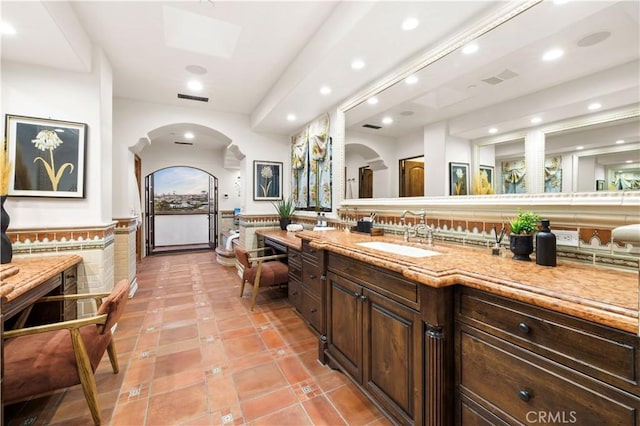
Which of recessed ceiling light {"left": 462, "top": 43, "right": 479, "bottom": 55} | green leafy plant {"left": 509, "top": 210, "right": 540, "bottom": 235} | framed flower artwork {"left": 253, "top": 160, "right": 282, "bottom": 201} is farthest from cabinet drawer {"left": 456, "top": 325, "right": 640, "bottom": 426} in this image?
framed flower artwork {"left": 253, "top": 160, "right": 282, "bottom": 201}

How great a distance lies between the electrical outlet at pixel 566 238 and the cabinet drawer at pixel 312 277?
5.15ft

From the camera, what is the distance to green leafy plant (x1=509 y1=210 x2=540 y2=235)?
134cm

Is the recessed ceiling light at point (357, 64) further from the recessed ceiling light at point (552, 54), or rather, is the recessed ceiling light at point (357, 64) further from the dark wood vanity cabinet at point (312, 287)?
the dark wood vanity cabinet at point (312, 287)

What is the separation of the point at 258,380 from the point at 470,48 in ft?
8.93

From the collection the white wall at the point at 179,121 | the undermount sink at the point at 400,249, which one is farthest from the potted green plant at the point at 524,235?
the white wall at the point at 179,121

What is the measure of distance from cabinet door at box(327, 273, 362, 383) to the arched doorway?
6132 mm

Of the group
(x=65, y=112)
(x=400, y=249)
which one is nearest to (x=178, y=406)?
(x=400, y=249)

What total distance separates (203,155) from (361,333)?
6.82 metres

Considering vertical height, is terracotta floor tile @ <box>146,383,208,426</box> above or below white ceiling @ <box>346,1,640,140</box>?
below

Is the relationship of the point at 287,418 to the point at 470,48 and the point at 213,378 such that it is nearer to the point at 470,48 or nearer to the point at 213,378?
the point at 213,378

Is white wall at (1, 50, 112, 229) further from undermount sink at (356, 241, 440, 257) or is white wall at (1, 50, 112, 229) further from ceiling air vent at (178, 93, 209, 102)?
undermount sink at (356, 241, 440, 257)

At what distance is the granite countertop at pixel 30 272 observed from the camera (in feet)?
4.53

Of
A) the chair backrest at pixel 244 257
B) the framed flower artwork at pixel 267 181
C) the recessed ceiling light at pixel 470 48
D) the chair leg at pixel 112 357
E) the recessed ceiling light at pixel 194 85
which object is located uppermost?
the recessed ceiling light at pixel 194 85

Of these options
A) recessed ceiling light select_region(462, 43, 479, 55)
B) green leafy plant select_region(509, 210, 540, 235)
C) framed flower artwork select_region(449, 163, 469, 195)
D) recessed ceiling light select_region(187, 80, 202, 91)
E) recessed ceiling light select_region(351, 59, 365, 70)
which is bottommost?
green leafy plant select_region(509, 210, 540, 235)
